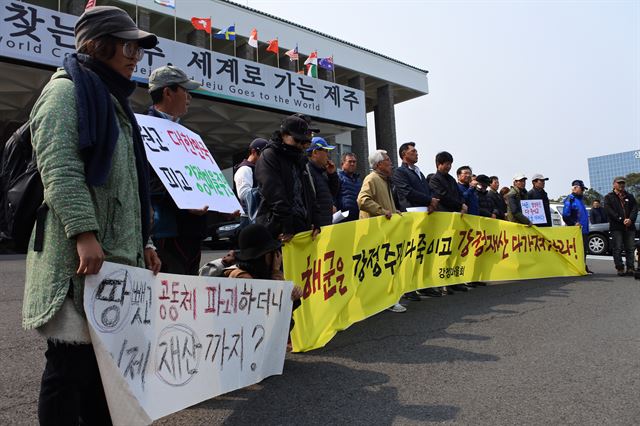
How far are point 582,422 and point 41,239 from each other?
2524mm

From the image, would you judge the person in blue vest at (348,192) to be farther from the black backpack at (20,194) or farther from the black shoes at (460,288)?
the black backpack at (20,194)

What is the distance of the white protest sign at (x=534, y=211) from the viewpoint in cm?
902

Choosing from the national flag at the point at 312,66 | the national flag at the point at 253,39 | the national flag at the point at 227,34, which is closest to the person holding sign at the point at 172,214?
the national flag at the point at 227,34

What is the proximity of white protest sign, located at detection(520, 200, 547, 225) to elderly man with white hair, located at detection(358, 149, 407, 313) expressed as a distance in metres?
4.33

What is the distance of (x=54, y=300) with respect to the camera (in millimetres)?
1538

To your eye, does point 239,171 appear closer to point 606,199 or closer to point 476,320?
point 476,320

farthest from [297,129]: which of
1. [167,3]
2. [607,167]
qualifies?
[607,167]

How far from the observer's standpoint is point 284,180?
Result: 362 cm

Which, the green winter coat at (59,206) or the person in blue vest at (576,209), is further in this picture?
the person in blue vest at (576,209)

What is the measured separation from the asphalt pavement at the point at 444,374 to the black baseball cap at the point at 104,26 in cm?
184

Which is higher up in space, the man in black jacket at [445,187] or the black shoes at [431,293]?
the man in black jacket at [445,187]

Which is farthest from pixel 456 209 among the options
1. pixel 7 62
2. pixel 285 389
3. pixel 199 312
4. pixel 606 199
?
pixel 7 62

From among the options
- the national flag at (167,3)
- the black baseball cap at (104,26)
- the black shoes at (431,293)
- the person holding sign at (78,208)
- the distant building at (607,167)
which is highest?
the distant building at (607,167)

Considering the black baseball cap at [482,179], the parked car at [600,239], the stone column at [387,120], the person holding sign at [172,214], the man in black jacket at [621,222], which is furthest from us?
the stone column at [387,120]
